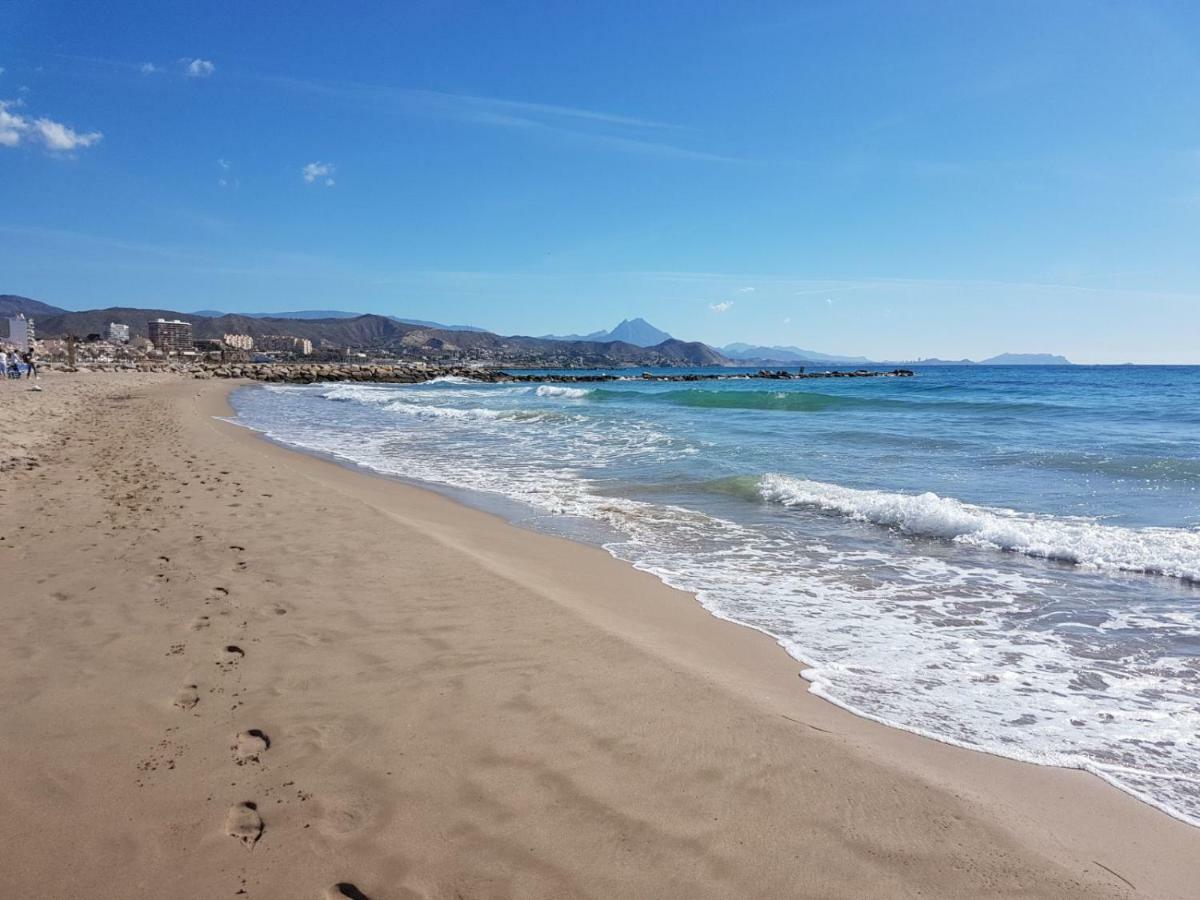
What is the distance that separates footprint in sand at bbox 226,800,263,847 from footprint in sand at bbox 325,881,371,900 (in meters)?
0.36

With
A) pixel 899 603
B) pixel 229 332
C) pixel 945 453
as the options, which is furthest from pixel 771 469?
pixel 229 332

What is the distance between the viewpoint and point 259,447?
45.2 ft

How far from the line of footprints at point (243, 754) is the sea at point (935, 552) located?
8.60 feet

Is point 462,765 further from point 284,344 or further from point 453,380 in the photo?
point 284,344

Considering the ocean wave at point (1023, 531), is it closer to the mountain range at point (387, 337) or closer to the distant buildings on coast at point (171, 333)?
the mountain range at point (387, 337)

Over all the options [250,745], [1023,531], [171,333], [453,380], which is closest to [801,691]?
[250,745]

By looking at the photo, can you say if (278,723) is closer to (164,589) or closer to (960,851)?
(164,589)

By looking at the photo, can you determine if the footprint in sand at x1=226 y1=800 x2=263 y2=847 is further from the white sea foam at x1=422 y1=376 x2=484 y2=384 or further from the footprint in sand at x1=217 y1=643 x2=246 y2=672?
the white sea foam at x1=422 y1=376 x2=484 y2=384

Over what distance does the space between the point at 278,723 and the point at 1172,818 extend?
3.76m

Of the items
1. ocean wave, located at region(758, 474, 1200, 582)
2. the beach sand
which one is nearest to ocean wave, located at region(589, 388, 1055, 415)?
ocean wave, located at region(758, 474, 1200, 582)

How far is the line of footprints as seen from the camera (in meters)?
2.14

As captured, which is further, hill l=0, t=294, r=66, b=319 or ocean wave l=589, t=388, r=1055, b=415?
hill l=0, t=294, r=66, b=319

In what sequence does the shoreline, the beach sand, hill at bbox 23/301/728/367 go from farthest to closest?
1. hill at bbox 23/301/728/367
2. the shoreline
3. the beach sand

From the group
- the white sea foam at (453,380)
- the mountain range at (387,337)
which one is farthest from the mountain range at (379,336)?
the white sea foam at (453,380)
